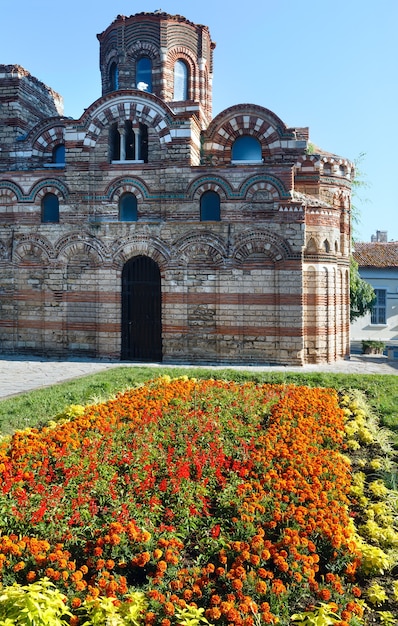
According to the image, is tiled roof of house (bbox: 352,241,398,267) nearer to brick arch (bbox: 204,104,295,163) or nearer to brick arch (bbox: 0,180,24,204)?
brick arch (bbox: 204,104,295,163)

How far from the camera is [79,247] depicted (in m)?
15.3

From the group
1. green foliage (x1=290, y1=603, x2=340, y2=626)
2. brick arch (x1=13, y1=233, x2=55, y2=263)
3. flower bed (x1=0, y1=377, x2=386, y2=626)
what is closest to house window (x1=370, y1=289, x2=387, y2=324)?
brick arch (x1=13, y1=233, x2=55, y2=263)

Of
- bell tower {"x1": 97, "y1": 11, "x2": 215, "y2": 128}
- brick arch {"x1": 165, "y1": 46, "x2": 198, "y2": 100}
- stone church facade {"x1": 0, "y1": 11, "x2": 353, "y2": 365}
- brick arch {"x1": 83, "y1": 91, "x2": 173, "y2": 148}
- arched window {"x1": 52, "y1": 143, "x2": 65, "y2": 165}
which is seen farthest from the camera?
brick arch {"x1": 165, "y1": 46, "x2": 198, "y2": 100}

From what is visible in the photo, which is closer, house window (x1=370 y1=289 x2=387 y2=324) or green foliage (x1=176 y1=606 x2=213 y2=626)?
green foliage (x1=176 y1=606 x2=213 y2=626)

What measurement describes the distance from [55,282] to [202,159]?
6.18 meters

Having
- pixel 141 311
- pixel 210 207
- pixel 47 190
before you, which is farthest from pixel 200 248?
pixel 47 190

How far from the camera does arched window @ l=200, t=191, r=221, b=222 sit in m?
14.6

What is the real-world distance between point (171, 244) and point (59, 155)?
6.08 meters

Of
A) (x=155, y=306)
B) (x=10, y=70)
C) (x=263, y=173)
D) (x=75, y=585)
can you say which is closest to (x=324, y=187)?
(x=263, y=173)

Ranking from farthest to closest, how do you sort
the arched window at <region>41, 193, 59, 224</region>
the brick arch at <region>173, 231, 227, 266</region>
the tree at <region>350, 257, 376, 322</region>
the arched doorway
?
1. the tree at <region>350, 257, 376, 322</region>
2. the arched window at <region>41, 193, 59, 224</region>
3. the arched doorway
4. the brick arch at <region>173, 231, 227, 266</region>

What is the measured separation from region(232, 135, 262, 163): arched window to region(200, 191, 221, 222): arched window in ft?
7.35

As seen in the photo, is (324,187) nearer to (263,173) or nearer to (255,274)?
(263,173)

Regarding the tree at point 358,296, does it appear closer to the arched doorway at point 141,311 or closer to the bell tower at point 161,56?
the bell tower at point 161,56

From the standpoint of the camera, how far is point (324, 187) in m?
17.4
